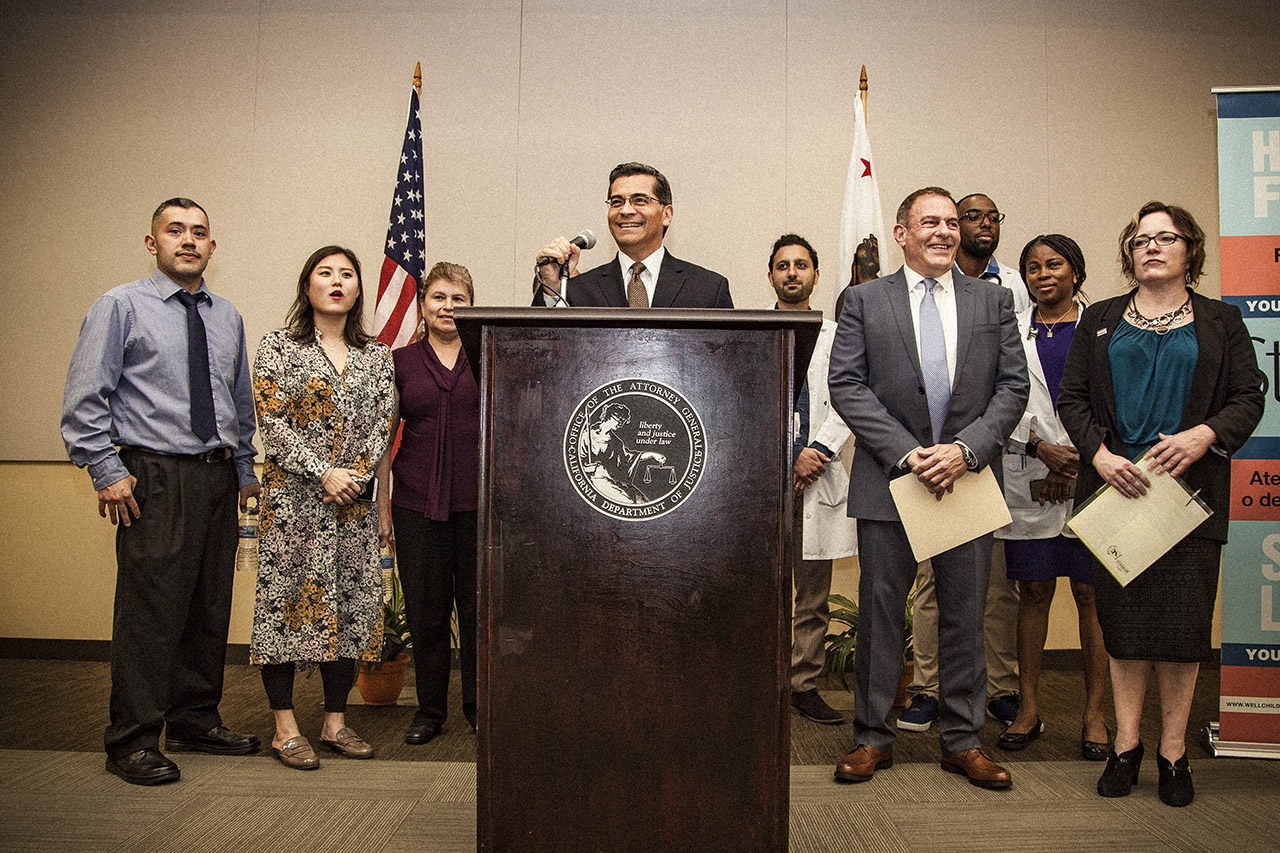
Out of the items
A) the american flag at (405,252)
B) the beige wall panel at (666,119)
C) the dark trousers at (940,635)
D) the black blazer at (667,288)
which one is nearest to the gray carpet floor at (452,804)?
the dark trousers at (940,635)

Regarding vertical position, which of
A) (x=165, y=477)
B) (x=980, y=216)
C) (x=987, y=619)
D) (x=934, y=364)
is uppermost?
(x=980, y=216)

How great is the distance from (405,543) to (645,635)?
177 centimetres

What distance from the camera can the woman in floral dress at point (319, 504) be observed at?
2.67 meters

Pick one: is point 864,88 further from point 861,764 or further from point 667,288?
point 861,764

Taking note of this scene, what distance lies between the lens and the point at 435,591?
3.04 m

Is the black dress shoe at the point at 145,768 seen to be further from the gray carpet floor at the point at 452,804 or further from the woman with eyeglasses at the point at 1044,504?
the woman with eyeglasses at the point at 1044,504

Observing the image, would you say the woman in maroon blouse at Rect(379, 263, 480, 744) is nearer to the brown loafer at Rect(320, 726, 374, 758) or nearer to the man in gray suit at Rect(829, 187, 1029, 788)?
the brown loafer at Rect(320, 726, 374, 758)

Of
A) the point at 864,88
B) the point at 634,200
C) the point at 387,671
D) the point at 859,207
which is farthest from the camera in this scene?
the point at 864,88

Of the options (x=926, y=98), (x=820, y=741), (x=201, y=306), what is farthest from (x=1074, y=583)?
(x=201, y=306)

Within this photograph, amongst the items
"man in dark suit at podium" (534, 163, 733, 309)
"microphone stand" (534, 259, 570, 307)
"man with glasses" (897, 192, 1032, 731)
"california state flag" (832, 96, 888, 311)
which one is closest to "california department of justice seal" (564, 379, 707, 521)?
"microphone stand" (534, 259, 570, 307)

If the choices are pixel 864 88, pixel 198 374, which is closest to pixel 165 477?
pixel 198 374

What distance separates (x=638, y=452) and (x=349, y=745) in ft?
6.26

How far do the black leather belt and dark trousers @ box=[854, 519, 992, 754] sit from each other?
2.13 m

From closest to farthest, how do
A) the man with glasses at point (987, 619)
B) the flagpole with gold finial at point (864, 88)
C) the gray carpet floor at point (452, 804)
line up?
the gray carpet floor at point (452, 804) < the man with glasses at point (987, 619) < the flagpole with gold finial at point (864, 88)
